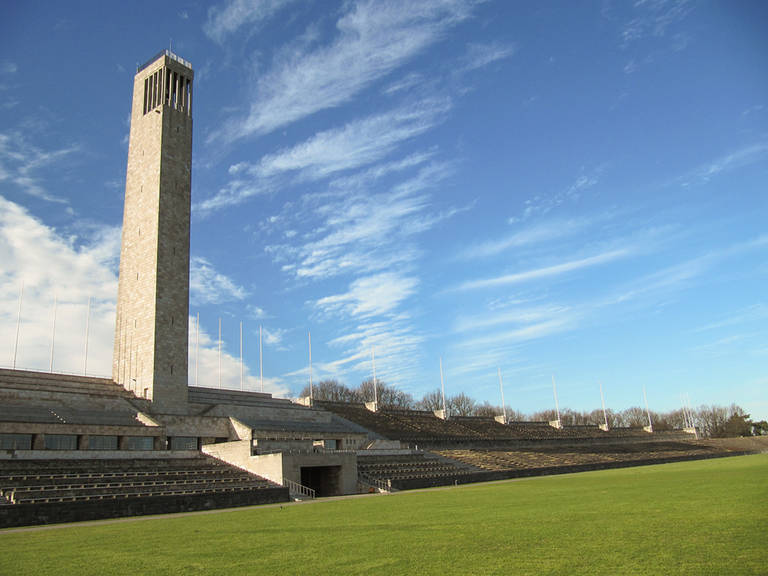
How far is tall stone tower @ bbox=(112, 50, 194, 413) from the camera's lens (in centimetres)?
4134

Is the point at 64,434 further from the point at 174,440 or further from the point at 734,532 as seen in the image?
the point at 734,532

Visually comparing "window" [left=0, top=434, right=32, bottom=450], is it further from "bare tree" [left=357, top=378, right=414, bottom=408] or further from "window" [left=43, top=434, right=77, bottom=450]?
"bare tree" [left=357, top=378, right=414, bottom=408]

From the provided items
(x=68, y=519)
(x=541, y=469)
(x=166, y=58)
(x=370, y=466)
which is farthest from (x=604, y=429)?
(x=68, y=519)

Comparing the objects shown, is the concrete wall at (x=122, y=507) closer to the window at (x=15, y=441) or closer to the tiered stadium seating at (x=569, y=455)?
the window at (x=15, y=441)

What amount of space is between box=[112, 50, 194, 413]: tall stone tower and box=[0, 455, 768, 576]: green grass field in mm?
25138

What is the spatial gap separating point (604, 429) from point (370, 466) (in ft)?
215

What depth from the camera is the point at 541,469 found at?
139ft

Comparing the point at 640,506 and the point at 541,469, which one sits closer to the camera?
the point at 640,506

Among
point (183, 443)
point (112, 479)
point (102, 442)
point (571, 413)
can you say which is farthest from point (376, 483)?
point (571, 413)

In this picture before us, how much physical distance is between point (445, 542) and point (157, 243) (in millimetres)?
37348

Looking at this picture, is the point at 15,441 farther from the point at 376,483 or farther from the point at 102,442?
the point at 376,483

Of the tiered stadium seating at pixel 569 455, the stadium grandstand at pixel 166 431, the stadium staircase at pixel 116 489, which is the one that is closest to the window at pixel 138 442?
the stadium grandstand at pixel 166 431

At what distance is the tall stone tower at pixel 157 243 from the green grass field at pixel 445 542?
25.1m

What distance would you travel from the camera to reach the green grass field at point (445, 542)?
810 centimetres
